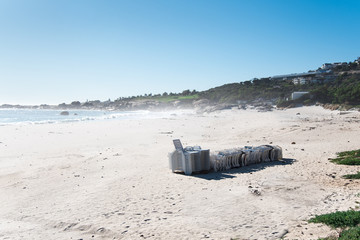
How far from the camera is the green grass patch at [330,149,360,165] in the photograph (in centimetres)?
1084

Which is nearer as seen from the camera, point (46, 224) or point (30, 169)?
point (46, 224)

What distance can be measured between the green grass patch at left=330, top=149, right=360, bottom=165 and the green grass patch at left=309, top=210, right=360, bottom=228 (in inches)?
223

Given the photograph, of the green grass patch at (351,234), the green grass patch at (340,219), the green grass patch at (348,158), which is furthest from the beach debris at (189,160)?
the green grass patch at (351,234)

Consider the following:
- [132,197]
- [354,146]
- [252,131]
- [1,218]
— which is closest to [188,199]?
[132,197]

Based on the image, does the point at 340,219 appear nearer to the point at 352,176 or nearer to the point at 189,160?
the point at 352,176

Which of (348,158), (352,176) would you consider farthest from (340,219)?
(348,158)

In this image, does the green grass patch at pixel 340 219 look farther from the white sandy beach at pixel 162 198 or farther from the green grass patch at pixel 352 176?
the green grass patch at pixel 352 176

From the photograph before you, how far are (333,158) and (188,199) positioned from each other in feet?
25.1

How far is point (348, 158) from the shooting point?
11352 mm

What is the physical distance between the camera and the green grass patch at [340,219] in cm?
553

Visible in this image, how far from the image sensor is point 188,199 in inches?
306

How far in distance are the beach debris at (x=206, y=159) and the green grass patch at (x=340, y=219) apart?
5.04 m

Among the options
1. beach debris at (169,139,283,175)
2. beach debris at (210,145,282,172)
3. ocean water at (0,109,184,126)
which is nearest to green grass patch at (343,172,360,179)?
beach debris at (210,145,282,172)

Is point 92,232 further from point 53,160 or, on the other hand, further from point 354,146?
point 354,146
